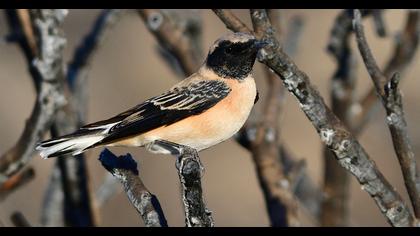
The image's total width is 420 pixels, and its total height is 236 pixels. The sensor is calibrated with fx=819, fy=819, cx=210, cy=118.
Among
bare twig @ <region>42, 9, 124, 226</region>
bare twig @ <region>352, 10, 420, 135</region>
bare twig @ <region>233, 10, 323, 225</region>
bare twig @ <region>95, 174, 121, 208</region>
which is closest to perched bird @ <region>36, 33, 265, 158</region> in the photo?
bare twig @ <region>233, 10, 323, 225</region>

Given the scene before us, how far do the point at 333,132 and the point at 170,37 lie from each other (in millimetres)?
2347

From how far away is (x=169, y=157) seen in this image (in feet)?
37.6

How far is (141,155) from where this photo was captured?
36.2 ft

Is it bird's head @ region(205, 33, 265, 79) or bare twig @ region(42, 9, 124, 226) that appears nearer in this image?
bird's head @ region(205, 33, 265, 79)

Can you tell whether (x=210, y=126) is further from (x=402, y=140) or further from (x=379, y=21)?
A: (x=379, y=21)

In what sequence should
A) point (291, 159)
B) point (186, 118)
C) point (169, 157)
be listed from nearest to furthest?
1. point (186, 118)
2. point (291, 159)
3. point (169, 157)

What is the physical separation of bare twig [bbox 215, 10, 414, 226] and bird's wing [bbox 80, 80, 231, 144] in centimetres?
52

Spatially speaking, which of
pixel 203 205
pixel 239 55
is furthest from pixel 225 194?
pixel 203 205

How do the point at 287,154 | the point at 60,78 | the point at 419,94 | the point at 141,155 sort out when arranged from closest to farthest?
the point at 60,78
the point at 287,154
the point at 141,155
the point at 419,94

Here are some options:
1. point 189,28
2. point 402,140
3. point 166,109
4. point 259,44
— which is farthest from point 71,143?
point 189,28

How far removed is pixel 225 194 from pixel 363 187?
6926 millimetres

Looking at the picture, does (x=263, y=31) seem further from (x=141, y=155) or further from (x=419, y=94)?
(x=419, y=94)

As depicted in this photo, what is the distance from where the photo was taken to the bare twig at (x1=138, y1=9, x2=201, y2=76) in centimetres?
623

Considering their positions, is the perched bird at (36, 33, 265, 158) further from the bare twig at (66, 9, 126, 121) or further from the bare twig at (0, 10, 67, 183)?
the bare twig at (66, 9, 126, 121)
